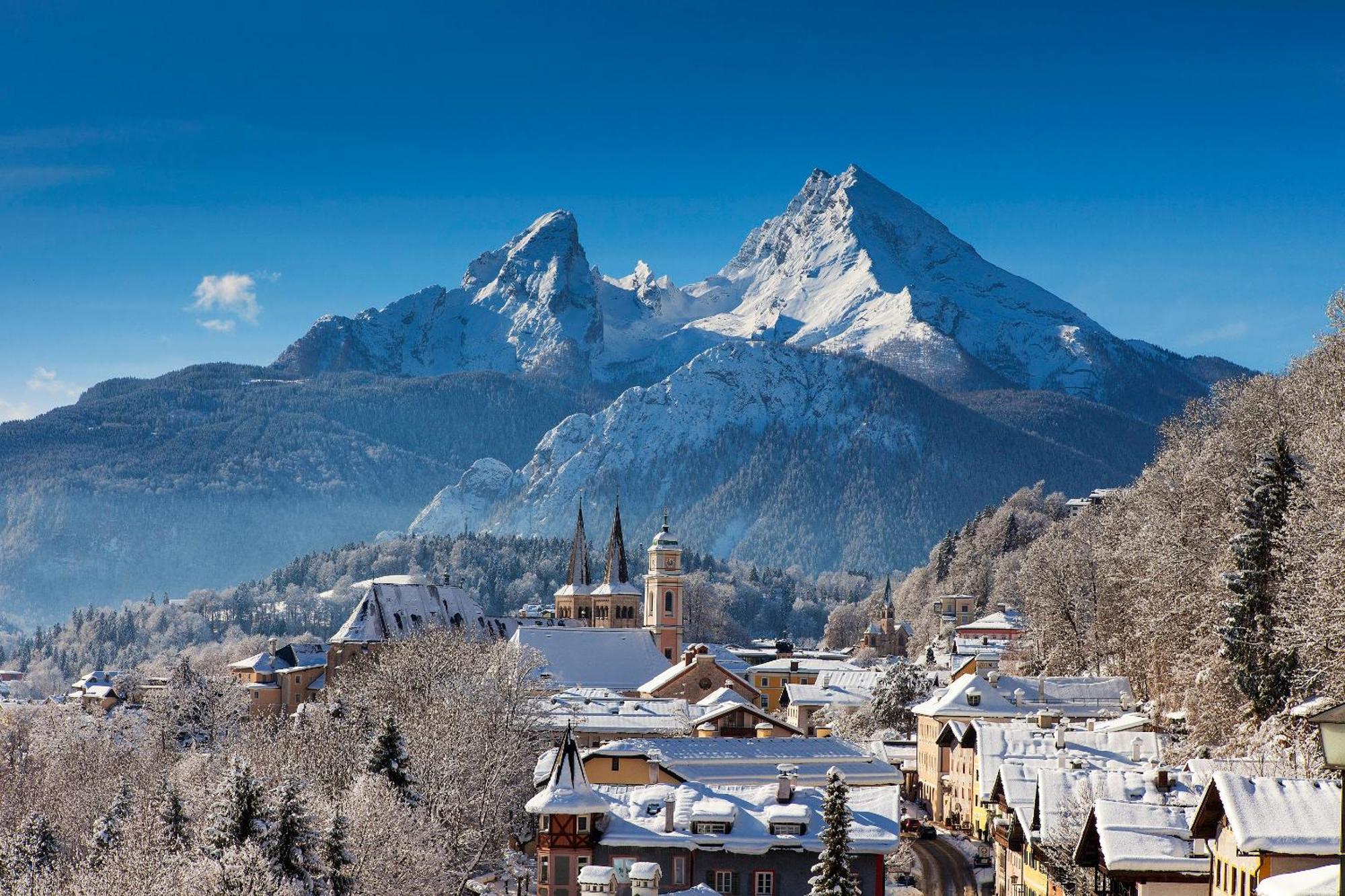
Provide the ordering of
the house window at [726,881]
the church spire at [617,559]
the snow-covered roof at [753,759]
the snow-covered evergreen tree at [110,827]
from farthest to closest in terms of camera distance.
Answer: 1. the church spire at [617,559]
2. the snow-covered roof at [753,759]
3. the house window at [726,881]
4. the snow-covered evergreen tree at [110,827]

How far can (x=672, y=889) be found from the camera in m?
55.2

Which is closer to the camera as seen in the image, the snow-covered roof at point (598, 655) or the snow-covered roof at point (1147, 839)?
the snow-covered roof at point (1147, 839)

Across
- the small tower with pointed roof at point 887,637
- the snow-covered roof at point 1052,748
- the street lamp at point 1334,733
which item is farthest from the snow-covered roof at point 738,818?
the small tower with pointed roof at point 887,637

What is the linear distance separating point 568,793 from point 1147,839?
20.8 metres

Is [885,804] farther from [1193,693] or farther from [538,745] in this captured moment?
[538,745]

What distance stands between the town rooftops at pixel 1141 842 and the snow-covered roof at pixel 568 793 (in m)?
17.5

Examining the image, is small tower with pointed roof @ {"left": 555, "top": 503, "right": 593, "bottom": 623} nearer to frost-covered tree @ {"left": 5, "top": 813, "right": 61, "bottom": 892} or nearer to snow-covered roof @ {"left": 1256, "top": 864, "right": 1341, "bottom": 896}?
frost-covered tree @ {"left": 5, "top": 813, "right": 61, "bottom": 892}

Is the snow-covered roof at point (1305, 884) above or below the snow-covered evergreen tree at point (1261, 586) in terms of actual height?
below

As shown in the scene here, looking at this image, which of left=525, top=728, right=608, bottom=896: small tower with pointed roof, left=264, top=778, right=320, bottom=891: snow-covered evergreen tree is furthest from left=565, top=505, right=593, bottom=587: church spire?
left=264, top=778, right=320, bottom=891: snow-covered evergreen tree

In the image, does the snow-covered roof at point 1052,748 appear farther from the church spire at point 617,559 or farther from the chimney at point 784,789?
the church spire at point 617,559

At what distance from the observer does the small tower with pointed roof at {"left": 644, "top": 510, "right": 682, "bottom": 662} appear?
14450 cm

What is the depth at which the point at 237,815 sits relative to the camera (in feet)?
146

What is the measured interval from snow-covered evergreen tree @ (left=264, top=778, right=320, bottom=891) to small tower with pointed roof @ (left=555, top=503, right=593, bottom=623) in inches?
4451

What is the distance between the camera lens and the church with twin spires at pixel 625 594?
14475 centimetres
